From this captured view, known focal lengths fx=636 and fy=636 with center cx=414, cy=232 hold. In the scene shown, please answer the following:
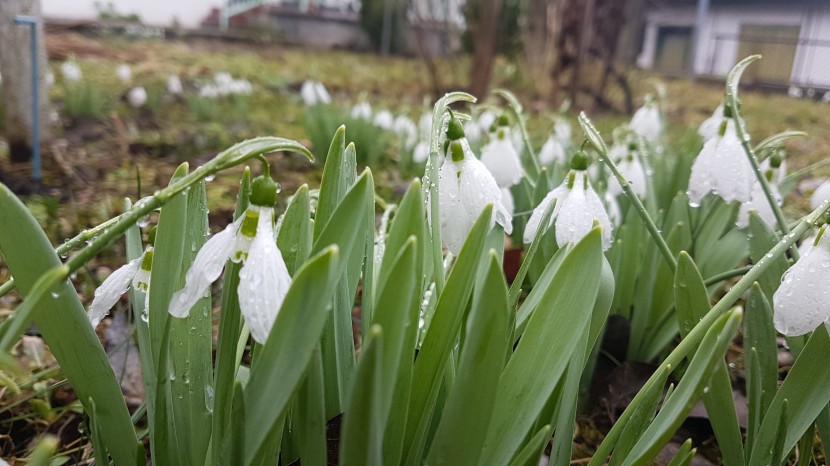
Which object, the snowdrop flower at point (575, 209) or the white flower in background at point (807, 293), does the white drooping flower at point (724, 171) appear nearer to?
the snowdrop flower at point (575, 209)

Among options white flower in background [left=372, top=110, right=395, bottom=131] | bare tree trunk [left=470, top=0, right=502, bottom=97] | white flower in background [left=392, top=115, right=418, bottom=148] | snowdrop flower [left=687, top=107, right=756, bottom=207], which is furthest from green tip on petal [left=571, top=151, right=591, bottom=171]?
bare tree trunk [left=470, top=0, right=502, bottom=97]

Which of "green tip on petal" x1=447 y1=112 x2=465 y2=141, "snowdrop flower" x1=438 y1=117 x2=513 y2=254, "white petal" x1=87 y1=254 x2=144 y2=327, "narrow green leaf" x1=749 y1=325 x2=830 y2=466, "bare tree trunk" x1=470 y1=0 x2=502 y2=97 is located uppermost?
"bare tree trunk" x1=470 y1=0 x2=502 y2=97

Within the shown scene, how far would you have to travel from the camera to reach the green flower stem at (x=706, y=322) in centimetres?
72

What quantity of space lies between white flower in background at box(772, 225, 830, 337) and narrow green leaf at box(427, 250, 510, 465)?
0.39 m

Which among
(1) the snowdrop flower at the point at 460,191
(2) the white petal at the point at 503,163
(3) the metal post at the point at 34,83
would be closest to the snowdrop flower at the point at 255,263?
(1) the snowdrop flower at the point at 460,191

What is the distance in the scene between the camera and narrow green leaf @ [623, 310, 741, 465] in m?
0.61

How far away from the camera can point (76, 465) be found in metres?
1.00

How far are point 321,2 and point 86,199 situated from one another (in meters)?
12.9

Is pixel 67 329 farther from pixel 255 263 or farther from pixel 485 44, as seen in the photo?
pixel 485 44

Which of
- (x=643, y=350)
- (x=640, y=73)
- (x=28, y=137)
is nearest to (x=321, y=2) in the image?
(x=640, y=73)

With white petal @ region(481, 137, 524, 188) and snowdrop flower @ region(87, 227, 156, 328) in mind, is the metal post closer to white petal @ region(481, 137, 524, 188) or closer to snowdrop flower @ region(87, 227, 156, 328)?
white petal @ region(481, 137, 524, 188)

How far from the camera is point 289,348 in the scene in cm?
58

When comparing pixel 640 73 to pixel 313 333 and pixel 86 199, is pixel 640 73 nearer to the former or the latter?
pixel 86 199

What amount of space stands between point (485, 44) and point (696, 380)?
6540 millimetres
